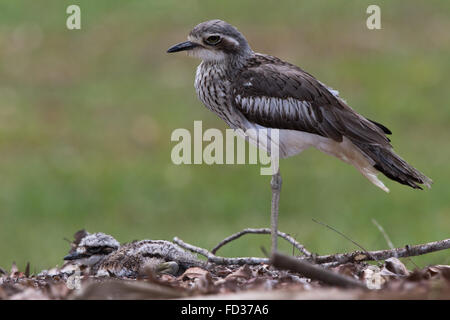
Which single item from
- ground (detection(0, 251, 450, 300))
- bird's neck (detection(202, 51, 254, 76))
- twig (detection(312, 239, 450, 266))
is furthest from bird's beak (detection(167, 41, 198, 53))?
twig (detection(312, 239, 450, 266))

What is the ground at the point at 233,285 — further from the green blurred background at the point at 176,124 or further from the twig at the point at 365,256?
the green blurred background at the point at 176,124

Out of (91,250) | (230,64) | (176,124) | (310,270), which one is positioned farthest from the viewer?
(176,124)

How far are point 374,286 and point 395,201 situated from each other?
1302 cm

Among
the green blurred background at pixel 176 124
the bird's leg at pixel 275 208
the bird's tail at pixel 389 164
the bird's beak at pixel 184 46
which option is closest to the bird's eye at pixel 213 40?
the bird's beak at pixel 184 46

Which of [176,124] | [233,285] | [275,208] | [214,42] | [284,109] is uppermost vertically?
[176,124]

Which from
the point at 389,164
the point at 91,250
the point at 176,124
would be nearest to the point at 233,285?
the point at 91,250

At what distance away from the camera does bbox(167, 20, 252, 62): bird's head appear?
25.0 ft

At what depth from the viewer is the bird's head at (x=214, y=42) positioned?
7.61 m

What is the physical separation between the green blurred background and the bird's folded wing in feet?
14.0

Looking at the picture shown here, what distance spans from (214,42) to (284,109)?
0.82 m

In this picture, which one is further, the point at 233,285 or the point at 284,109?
the point at 284,109

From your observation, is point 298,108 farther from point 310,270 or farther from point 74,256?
point 310,270

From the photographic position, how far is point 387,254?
6781mm

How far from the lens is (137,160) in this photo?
21.9 metres
